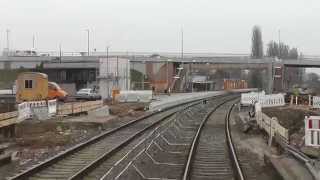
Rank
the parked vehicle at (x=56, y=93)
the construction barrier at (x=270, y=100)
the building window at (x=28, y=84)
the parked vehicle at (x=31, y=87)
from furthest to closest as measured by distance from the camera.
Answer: the parked vehicle at (x=56, y=93), the construction barrier at (x=270, y=100), the building window at (x=28, y=84), the parked vehicle at (x=31, y=87)

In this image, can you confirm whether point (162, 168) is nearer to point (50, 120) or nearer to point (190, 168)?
point (190, 168)

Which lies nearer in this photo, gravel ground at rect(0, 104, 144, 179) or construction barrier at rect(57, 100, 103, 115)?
gravel ground at rect(0, 104, 144, 179)

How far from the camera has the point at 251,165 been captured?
57.5ft

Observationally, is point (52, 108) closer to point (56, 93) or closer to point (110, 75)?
point (56, 93)

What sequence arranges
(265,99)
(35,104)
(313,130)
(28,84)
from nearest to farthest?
(313,130) < (35,104) < (28,84) < (265,99)

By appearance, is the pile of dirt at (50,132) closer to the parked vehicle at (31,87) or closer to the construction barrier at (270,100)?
the parked vehicle at (31,87)

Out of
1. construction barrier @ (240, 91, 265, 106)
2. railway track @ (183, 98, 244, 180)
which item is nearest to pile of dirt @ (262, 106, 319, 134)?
construction barrier @ (240, 91, 265, 106)

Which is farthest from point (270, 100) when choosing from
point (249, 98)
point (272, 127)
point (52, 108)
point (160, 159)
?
point (160, 159)

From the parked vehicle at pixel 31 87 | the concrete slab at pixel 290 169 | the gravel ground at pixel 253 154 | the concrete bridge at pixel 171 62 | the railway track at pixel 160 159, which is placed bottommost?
the gravel ground at pixel 253 154

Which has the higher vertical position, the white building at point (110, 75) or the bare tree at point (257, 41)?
the bare tree at point (257, 41)

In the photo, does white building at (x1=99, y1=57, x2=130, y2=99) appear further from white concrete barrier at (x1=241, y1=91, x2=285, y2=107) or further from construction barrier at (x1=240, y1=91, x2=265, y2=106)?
white concrete barrier at (x1=241, y1=91, x2=285, y2=107)

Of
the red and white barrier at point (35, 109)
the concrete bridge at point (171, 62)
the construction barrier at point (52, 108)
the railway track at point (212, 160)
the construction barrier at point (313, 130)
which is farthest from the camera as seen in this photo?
the concrete bridge at point (171, 62)

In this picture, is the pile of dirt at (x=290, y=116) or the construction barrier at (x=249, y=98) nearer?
the pile of dirt at (x=290, y=116)

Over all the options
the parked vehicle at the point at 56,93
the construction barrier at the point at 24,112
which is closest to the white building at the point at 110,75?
the parked vehicle at the point at 56,93
